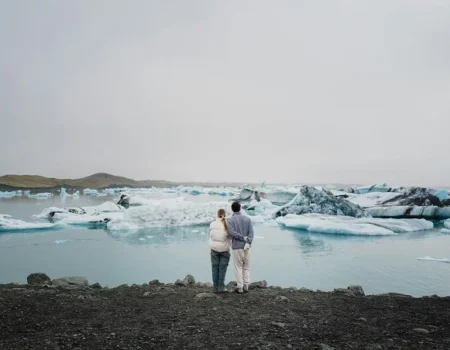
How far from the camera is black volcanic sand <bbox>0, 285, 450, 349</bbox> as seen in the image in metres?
3.45

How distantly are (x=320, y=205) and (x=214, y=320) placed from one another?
20340mm

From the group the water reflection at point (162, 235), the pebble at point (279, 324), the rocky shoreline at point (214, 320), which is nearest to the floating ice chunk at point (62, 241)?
the water reflection at point (162, 235)

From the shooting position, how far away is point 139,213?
770 inches

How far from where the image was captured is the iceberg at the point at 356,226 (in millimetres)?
17219

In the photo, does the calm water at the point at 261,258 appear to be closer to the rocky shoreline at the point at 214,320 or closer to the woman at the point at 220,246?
the rocky shoreline at the point at 214,320

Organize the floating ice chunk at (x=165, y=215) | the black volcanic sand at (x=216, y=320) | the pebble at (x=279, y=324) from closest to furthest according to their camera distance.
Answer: the black volcanic sand at (x=216, y=320)
the pebble at (x=279, y=324)
the floating ice chunk at (x=165, y=215)

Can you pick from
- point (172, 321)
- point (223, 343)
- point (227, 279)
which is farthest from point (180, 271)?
point (223, 343)

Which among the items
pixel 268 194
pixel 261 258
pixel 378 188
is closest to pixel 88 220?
pixel 261 258

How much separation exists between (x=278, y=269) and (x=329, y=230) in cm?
846

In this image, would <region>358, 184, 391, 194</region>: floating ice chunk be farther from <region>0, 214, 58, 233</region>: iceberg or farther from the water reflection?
<region>0, 214, 58, 233</region>: iceberg

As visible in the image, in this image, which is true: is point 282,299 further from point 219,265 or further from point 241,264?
point 219,265

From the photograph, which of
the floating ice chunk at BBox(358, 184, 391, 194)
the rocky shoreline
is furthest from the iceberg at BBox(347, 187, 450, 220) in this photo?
the rocky shoreline

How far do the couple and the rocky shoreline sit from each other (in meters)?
0.31

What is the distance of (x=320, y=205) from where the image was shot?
23484mm
